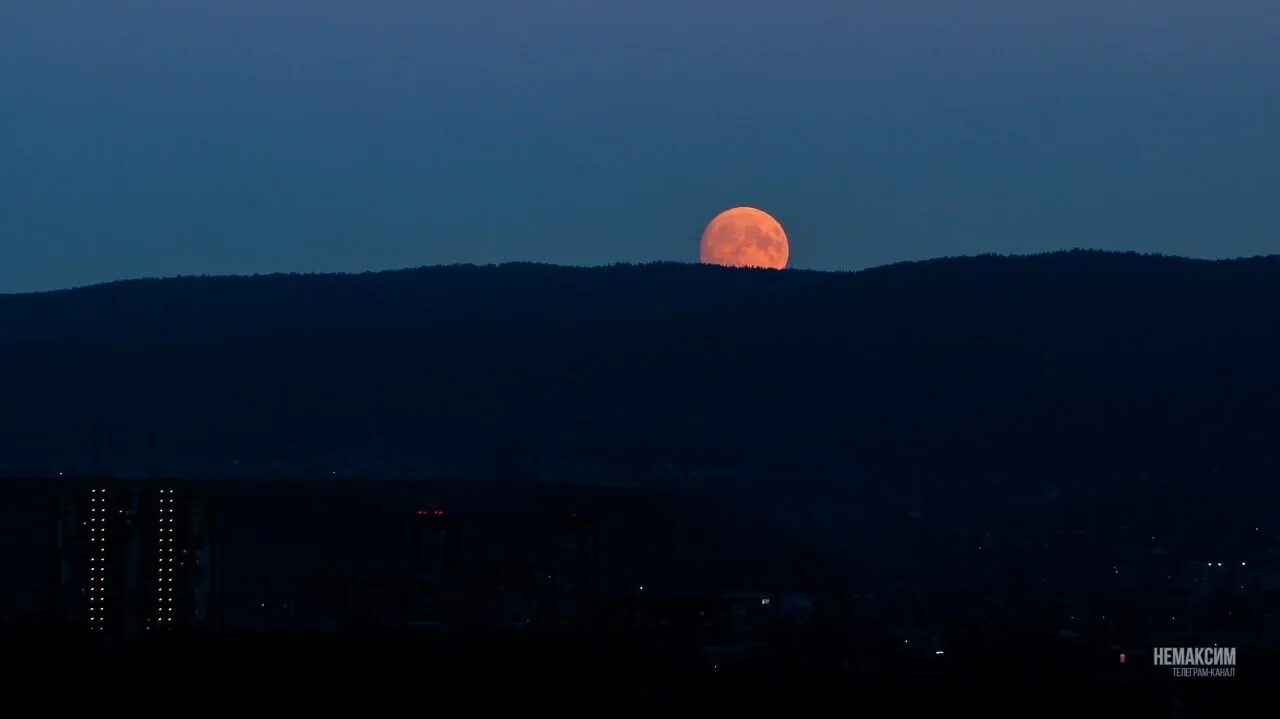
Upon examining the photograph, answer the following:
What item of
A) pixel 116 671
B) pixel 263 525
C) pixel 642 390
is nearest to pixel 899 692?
pixel 116 671

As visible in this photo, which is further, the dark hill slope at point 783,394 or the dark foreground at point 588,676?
the dark hill slope at point 783,394

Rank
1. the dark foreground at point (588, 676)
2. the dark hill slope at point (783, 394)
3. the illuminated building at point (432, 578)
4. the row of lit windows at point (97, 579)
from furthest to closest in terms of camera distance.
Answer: the dark hill slope at point (783, 394), the illuminated building at point (432, 578), the row of lit windows at point (97, 579), the dark foreground at point (588, 676)

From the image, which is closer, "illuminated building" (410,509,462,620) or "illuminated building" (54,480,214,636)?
"illuminated building" (54,480,214,636)

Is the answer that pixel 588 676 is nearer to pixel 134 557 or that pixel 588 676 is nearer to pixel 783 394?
pixel 134 557

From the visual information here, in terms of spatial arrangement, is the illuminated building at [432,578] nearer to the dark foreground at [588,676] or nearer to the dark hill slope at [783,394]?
the dark foreground at [588,676]

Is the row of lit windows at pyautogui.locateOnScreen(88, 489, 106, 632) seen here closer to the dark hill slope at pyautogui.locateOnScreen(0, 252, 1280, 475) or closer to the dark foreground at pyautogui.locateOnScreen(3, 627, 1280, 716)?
the dark foreground at pyautogui.locateOnScreen(3, 627, 1280, 716)

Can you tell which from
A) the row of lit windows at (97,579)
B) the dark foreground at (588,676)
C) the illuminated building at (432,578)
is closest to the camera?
the dark foreground at (588,676)

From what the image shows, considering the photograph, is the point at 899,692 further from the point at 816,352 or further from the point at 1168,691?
the point at 816,352

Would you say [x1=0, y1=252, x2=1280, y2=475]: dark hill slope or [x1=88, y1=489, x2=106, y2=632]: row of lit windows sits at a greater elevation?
[x1=0, y1=252, x2=1280, y2=475]: dark hill slope

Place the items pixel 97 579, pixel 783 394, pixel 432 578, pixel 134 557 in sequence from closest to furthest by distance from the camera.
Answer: pixel 97 579
pixel 134 557
pixel 432 578
pixel 783 394

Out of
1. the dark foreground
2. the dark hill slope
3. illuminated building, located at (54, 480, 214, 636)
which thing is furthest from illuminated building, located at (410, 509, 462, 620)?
the dark hill slope

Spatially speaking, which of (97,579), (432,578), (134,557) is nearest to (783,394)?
(432,578)

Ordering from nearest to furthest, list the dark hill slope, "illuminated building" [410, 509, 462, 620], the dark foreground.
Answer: the dark foreground
"illuminated building" [410, 509, 462, 620]
the dark hill slope

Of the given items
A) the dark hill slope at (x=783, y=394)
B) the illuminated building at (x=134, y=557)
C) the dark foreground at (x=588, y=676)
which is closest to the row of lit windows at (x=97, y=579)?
the illuminated building at (x=134, y=557)
